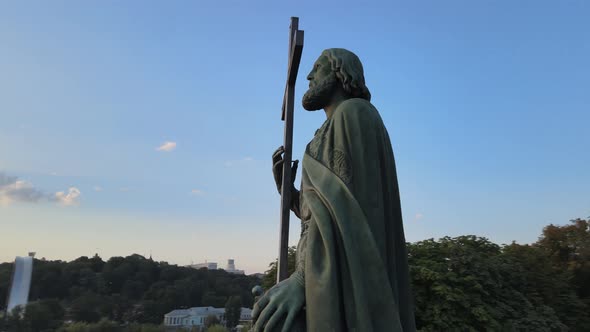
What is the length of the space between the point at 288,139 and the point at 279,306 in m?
1.60

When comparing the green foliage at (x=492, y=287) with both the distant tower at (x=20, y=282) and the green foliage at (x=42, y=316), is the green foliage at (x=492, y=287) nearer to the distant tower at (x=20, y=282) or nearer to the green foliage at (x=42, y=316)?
the green foliage at (x=42, y=316)

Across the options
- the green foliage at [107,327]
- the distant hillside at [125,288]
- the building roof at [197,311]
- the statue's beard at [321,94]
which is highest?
the statue's beard at [321,94]

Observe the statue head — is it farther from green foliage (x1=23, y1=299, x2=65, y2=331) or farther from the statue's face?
green foliage (x1=23, y1=299, x2=65, y2=331)

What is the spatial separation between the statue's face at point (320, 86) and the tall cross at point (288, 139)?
378 mm

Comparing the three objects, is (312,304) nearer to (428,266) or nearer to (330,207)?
(330,207)

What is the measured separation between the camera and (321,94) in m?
3.69

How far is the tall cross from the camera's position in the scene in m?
3.90

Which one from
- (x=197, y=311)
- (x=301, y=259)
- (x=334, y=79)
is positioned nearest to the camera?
(x=301, y=259)

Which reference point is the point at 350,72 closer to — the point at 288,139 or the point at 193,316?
the point at 288,139

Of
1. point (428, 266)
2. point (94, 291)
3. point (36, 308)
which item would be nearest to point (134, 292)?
point (94, 291)

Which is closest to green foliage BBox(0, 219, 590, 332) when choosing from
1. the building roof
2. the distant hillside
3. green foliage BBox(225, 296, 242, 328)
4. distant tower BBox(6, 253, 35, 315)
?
distant tower BBox(6, 253, 35, 315)

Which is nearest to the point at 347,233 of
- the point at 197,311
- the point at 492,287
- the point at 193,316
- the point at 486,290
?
the point at 486,290

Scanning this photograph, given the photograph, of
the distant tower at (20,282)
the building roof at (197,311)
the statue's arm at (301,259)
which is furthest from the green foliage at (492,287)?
the building roof at (197,311)

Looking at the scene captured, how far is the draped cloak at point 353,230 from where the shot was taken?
290cm
